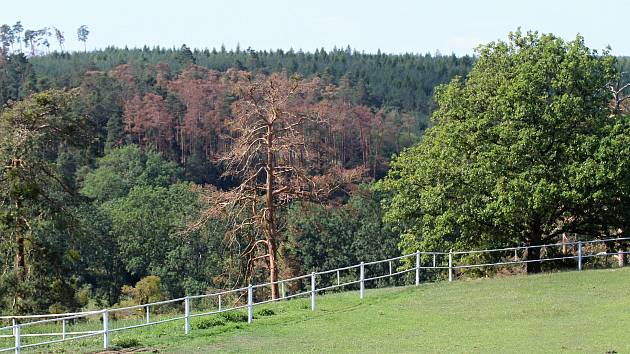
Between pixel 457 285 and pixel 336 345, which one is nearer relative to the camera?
pixel 336 345

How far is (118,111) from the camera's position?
139 meters

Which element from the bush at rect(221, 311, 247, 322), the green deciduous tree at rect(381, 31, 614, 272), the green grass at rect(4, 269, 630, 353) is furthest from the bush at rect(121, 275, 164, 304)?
the bush at rect(221, 311, 247, 322)

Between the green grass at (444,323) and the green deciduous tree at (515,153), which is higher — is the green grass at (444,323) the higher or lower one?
the lower one

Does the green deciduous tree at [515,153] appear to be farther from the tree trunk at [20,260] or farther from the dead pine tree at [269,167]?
the tree trunk at [20,260]

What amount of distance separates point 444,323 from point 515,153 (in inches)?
483

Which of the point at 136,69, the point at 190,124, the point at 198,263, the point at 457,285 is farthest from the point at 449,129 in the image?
the point at 136,69

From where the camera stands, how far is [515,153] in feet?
114

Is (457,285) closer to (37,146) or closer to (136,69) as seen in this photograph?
(37,146)

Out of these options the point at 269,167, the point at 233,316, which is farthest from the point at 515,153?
the point at 233,316

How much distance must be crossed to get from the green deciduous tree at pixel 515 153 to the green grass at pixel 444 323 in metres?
4.07

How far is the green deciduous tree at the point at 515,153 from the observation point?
1356 inches

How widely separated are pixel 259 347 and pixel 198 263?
7011 centimetres

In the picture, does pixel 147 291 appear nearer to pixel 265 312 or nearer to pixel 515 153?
pixel 515 153

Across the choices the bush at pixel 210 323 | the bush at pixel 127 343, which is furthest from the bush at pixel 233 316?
the bush at pixel 127 343
